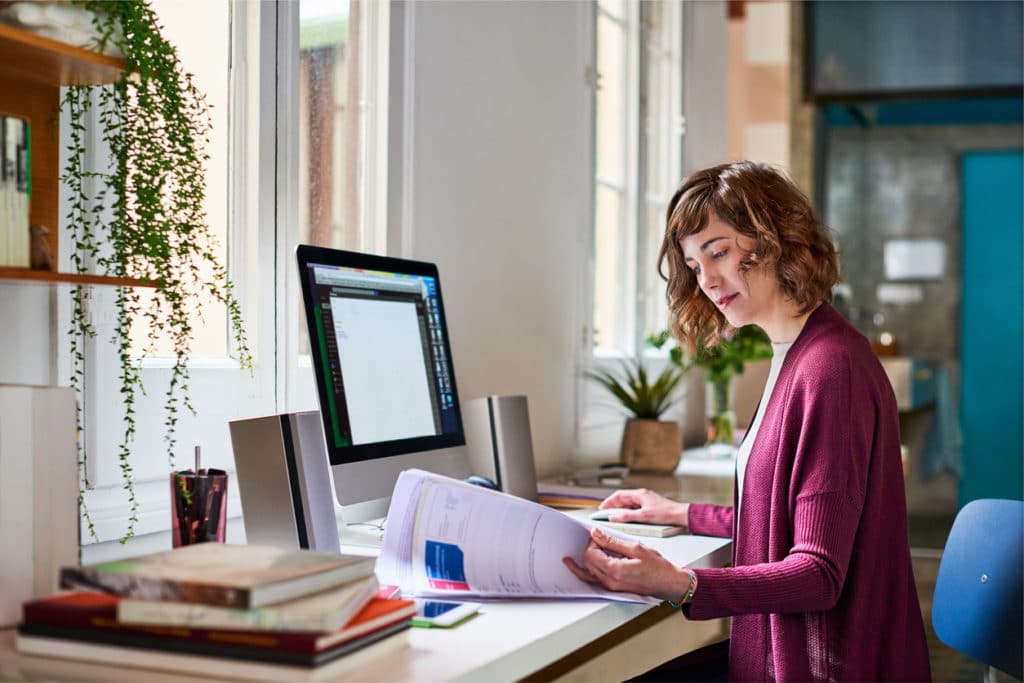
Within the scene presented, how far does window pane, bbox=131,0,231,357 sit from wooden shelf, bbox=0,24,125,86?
367mm

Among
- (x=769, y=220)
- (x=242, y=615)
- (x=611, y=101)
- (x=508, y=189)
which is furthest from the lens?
(x=611, y=101)

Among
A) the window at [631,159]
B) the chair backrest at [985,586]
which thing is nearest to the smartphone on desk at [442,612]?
the chair backrest at [985,586]

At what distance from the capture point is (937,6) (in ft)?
17.6

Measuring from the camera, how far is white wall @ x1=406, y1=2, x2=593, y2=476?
2.28 m

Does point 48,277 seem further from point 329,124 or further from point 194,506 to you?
point 329,124

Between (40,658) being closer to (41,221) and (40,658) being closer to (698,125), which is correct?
(41,221)

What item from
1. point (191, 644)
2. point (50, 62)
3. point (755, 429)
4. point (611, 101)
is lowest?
point (191, 644)

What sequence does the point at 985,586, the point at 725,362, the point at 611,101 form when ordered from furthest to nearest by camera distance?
the point at 611,101, the point at 725,362, the point at 985,586

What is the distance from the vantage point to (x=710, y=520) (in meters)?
1.94

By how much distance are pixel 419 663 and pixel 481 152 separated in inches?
60.6

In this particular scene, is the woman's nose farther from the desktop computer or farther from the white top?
the desktop computer

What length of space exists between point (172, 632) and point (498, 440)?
111 cm

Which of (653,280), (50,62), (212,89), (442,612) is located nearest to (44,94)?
(50,62)

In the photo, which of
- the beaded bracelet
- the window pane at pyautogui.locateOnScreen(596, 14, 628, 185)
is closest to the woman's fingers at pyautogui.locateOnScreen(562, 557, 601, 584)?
the beaded bracelet
